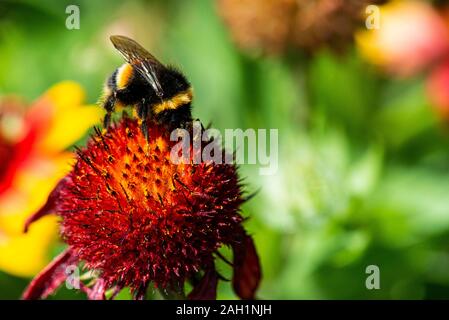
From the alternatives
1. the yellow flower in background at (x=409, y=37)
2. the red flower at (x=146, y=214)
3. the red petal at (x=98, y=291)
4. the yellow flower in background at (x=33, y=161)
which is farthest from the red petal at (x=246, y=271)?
the yellow flower in background at (x=409, y=37)

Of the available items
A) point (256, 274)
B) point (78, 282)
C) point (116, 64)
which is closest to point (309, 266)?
point (256, 274)

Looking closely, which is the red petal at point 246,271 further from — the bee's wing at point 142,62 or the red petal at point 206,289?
the bee's wing at point 142,62

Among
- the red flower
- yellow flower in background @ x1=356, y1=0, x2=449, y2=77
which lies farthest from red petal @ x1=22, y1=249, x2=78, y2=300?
yellow flower in background @ x1=356, y1=0, x2=449, y2=77

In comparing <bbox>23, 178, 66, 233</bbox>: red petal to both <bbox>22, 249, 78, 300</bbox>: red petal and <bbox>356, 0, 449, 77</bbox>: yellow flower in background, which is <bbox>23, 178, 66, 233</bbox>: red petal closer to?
<bbox>22, 249, 78, 300</bbox>: red petal

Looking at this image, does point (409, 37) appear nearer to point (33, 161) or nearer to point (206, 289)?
point (33, 161)

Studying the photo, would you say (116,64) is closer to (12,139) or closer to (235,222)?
(12,139)

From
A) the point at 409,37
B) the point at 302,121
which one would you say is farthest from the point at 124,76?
the point at 409,37
